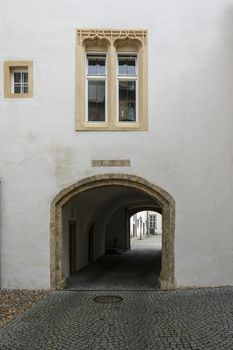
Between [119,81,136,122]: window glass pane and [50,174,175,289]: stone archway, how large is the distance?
5.74 ft

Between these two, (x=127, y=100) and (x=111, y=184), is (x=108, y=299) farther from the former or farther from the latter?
(x=127, y=100)

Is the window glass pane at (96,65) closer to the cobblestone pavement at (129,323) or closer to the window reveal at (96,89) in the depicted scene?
the window reveal at (96,89)

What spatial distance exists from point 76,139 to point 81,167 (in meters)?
0.76

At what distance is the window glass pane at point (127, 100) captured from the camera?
42.1 feet

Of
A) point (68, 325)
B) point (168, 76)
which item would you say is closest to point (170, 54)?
point (168, 76)

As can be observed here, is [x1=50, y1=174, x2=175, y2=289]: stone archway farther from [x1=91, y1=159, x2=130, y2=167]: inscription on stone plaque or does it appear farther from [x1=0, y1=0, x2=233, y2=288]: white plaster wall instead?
[x1=91, y1=159, x2=130, y2=167]: inscription on stone plaque

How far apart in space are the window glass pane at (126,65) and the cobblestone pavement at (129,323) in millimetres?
6057

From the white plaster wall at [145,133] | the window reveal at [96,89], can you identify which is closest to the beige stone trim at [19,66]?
the white plaster wall at [145,133]

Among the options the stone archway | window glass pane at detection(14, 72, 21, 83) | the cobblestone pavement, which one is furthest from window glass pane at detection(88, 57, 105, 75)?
the cobblestone pavement

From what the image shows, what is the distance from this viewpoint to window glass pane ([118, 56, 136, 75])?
12977 mm

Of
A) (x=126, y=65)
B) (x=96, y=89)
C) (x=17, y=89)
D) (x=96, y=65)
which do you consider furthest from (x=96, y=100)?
(x=17, y=89)

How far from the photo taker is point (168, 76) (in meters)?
12.4

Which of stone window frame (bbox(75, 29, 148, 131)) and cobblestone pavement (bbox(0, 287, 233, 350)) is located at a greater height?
stone window frame (bbox(75, 29, 148, 131))

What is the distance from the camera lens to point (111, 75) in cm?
1266
